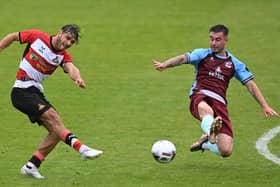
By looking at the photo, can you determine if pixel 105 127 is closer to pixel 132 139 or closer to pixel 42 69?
pixel 132 139

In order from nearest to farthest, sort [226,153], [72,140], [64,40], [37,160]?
[72,140], [64,40], [37,160], [226,153]

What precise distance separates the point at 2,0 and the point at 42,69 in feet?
45.7

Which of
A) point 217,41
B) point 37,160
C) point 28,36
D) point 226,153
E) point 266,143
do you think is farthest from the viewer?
point 266,143

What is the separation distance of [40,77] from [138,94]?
18.4 ft

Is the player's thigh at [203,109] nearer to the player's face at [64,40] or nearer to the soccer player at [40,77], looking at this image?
the soccer player at [40,77]

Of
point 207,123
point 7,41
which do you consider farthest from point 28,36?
point 207,123

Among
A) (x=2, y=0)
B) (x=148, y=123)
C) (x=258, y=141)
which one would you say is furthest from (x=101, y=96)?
(x=2, y=0)

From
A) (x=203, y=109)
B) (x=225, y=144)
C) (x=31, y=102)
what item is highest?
(x=203, y=109)

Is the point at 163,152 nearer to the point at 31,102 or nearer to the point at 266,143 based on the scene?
the point at 31,102

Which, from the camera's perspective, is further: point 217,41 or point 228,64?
point 228,64

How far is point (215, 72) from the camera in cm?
1248

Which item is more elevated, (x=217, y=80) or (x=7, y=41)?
A: (x=217, y=80)

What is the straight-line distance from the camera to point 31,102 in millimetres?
11602

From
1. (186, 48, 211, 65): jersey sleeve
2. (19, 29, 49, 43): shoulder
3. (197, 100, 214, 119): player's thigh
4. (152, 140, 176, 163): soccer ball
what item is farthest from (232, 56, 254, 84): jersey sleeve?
(19, 29, 49, 43): shoulder
